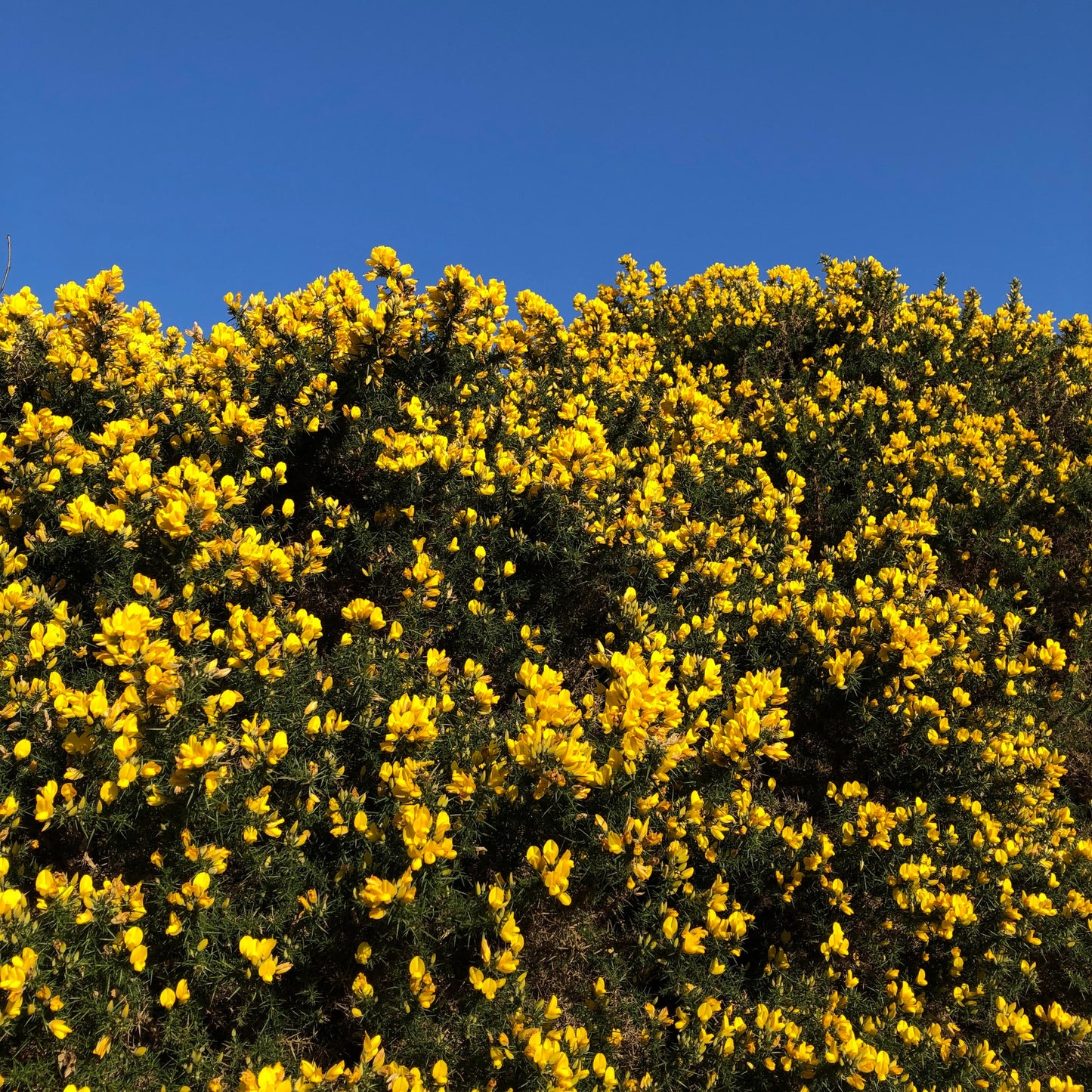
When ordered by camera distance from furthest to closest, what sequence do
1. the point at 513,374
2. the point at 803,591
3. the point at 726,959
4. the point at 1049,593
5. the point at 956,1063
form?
the point at 1049,593
the point at 513,374
the point at 803,591
the point at 726,959
the point at 956,1063

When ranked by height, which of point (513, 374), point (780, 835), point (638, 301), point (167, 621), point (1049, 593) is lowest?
point (780, 835)

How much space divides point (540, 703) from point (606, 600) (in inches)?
55.8

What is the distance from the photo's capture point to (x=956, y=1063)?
2.62 metres

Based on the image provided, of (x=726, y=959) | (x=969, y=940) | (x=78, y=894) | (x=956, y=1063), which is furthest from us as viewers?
(x=969, y=940)

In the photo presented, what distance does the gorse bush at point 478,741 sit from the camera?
2.22m

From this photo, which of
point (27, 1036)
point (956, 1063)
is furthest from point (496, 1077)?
point (956, 1063)

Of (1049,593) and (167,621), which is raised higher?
(1049,593)

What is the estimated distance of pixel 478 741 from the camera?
2.62 meters

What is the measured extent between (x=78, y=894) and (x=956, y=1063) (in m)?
3.26

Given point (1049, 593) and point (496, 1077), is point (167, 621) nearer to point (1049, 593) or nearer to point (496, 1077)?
point (496, 1077)

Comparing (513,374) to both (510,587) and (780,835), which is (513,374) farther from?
(780,835)

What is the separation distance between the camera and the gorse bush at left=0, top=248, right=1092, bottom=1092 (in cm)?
222

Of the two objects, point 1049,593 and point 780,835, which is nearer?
point 780,835

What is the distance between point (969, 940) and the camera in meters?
3.05
